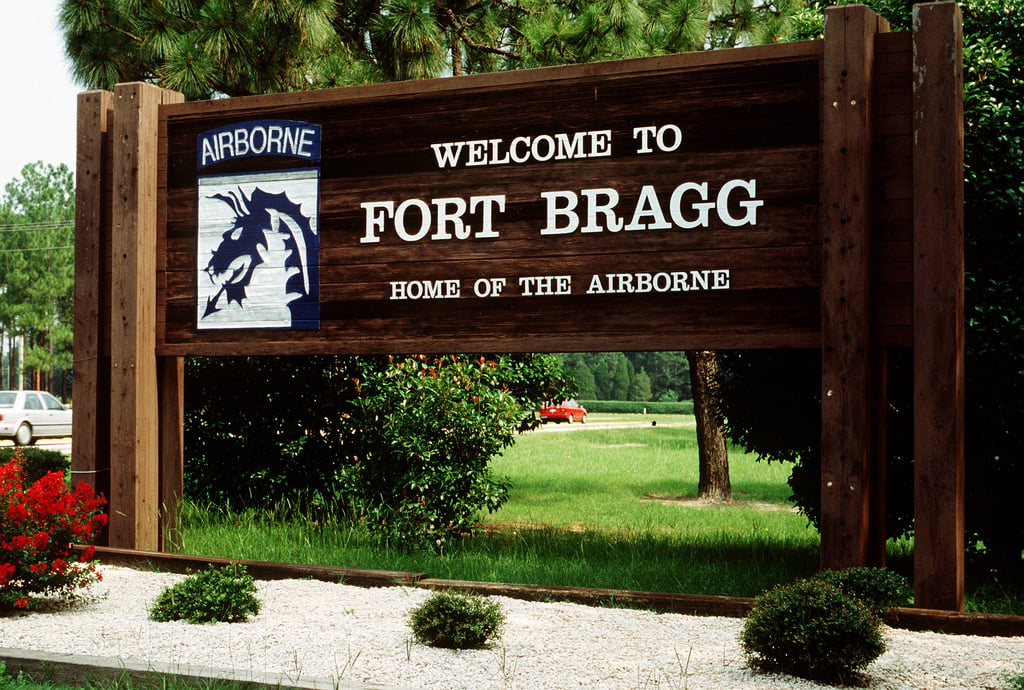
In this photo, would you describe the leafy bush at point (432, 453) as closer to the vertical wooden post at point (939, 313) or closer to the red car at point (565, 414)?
the vertical wooden post at point (939, 313)

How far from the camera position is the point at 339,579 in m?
7.46

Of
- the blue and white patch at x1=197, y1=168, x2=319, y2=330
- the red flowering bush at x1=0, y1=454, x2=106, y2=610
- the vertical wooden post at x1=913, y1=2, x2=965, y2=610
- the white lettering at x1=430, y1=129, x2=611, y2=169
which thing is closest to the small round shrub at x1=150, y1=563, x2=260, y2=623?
the red flowering bush at x1=0, y1=454, x2=106, y2=610

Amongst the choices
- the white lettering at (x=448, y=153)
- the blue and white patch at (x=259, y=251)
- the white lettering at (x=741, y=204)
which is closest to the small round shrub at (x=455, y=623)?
the white lettering at (x=741, y=204)

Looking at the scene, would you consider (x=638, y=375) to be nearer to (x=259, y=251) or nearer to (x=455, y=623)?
(x=259, y=251)

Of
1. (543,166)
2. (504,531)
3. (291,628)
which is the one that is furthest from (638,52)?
(291,628)

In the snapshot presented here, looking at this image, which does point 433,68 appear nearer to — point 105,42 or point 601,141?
point 105,42

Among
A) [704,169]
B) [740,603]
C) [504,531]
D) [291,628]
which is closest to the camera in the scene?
[291,628]

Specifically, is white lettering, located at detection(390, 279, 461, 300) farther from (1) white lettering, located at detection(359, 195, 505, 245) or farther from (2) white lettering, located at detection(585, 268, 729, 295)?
(2) white lettering, located at detection(585, 268, 729, 295)

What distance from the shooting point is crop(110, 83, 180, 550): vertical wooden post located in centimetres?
861

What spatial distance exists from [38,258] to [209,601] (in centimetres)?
5686

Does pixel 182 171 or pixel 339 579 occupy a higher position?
Answer: pixel 182 171

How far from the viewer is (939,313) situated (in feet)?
21.4

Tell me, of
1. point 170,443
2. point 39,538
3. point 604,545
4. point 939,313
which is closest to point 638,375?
point 604,545

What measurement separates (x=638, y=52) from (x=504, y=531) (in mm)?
6929
